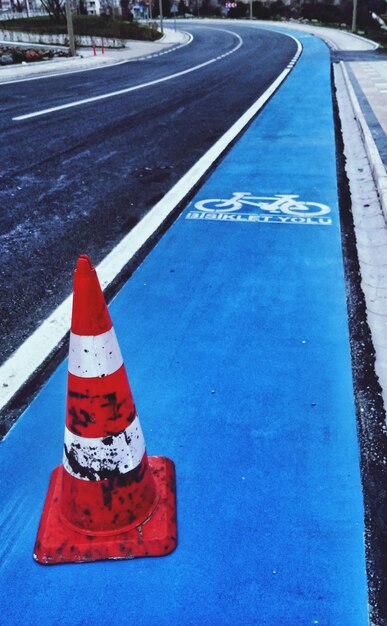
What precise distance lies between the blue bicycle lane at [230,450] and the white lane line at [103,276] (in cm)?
Result: 19

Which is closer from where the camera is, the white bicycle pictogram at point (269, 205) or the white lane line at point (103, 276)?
the white lane line at point (103, 276)

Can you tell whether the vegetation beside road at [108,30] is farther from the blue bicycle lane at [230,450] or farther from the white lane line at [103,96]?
the blue bicycle lane at [230,450]

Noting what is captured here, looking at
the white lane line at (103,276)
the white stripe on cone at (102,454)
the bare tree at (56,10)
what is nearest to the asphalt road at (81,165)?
the white lane line at (103,276)

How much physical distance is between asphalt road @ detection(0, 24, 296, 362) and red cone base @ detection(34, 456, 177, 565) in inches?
55.7

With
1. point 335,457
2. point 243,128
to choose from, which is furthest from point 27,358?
point 243,128

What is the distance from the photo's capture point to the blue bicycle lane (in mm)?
2045

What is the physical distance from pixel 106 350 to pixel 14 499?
0.84m

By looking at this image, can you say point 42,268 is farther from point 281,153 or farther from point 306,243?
point 281,153

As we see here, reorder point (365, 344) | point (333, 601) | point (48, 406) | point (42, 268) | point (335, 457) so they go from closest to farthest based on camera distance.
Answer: point (333, 601) → point (335, 457) → point (48, 406) → point (365, 344) → point (42, 268)

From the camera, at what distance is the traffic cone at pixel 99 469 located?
217 centimetres

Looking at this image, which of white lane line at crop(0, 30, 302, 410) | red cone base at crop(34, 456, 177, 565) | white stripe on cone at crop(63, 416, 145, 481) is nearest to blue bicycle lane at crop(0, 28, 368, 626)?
red cone base at crop(34, 456, 177, 565)

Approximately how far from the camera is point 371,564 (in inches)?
83.6

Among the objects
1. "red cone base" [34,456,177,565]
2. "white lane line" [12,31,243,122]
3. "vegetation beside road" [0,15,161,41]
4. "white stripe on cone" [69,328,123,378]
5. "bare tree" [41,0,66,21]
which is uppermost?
"bare tree" [41,0,66,21]

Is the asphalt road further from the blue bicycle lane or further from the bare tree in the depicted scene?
the bare tree
